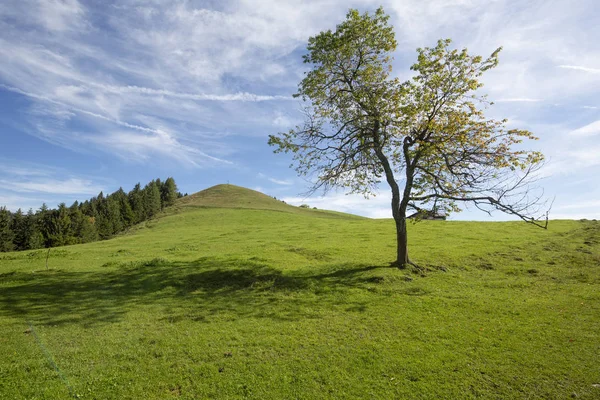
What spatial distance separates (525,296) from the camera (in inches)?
576

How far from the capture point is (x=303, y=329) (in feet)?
36.5

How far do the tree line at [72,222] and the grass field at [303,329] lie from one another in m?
83.3

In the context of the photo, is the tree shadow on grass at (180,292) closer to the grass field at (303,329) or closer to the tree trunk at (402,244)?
the grass field at (303,329)

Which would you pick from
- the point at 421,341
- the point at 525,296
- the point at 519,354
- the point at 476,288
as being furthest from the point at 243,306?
the point at 525,296

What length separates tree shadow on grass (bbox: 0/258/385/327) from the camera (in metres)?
13.1

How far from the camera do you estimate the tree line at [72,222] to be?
85938 millimetres

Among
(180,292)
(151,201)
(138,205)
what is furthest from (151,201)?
(180,292)

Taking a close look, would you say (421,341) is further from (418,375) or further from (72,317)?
(72,317)

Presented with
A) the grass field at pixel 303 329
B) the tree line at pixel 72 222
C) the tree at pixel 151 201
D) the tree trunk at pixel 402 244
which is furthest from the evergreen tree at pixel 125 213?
the tree trunk at pixel 402 244

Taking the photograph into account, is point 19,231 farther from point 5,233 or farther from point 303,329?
point 303,329

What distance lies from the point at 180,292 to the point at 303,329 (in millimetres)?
8045

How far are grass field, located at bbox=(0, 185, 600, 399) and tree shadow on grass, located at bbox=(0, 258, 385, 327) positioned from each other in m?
0.10

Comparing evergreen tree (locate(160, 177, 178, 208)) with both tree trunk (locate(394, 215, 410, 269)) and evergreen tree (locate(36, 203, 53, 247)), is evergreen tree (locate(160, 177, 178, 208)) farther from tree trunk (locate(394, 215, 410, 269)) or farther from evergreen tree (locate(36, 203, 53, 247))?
tree trunk (locate(394, 215, 410, 269))

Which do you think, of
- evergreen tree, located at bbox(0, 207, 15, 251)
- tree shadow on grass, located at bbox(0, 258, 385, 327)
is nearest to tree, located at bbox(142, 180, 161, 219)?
evergreen tree, located at bbox(0, 207, 15, 251)
